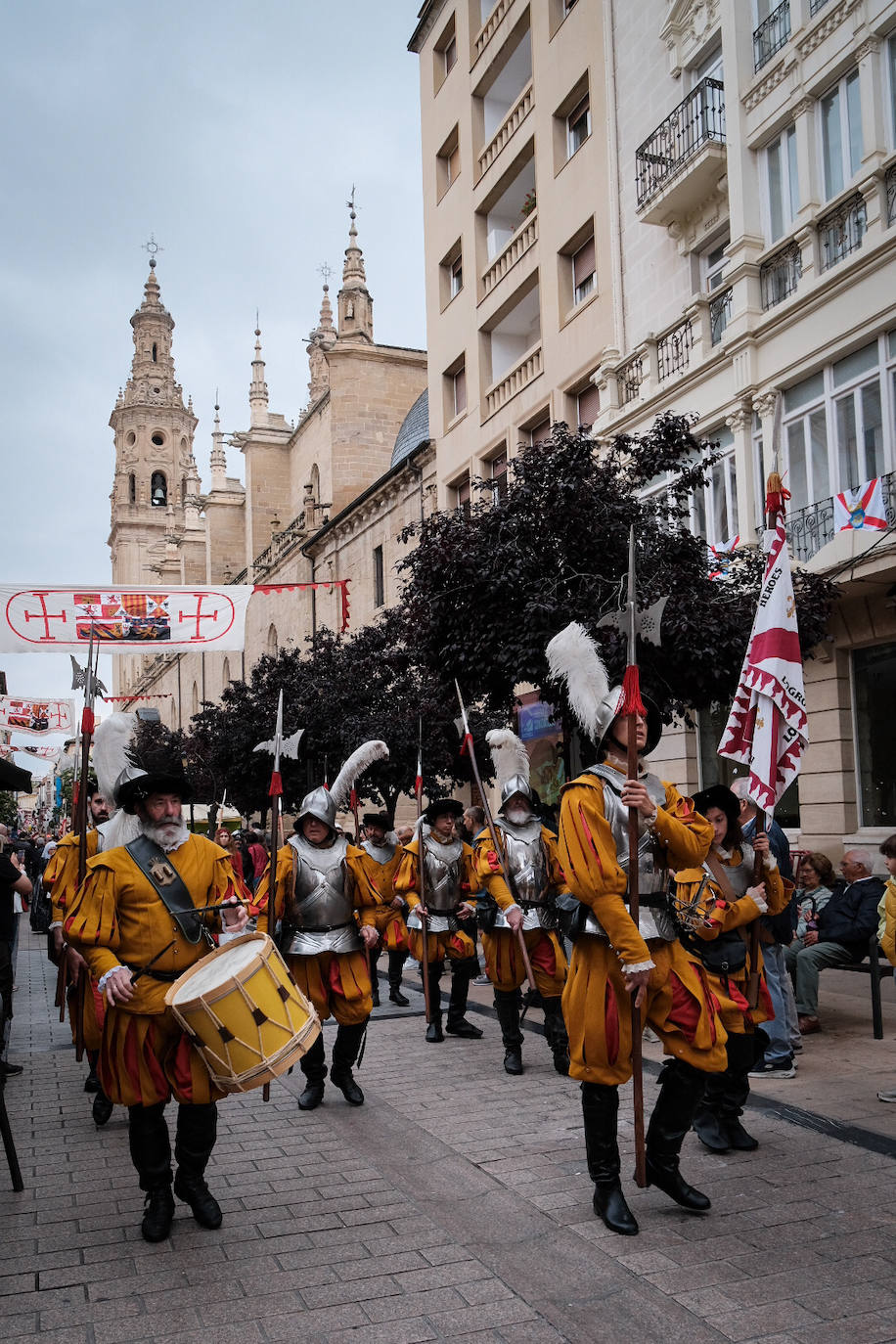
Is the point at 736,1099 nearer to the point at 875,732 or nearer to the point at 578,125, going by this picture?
the point at 875,732

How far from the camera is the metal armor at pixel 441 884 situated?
9.84 metres

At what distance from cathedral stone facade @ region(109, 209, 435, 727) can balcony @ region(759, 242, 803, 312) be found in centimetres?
906

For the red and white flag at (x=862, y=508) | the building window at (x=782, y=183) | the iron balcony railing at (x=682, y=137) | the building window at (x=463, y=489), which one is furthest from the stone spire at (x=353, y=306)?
the red and white flag at (x=862, y=508)

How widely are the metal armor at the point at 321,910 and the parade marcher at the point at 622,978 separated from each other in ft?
8.81

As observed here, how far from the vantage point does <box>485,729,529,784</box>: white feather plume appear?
8.88 meters

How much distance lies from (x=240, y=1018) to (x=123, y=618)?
9945mm

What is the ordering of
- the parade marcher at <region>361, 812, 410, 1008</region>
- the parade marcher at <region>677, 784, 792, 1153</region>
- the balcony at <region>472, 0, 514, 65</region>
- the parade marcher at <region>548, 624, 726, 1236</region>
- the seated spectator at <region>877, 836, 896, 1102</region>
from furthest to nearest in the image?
the balcony at <region>472, 0, 514, 65</region> → the parade marcher at <region>361, 812, 410, 1008</region> → the seated spectator at <region>877, 836, 896, 1102</region> → the parade marcher at <region>677, 784, 792, 1153</region> → the parade marcher at <region>548, 624, 726, 1236</region>

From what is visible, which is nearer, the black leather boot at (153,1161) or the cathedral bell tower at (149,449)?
the black leather boot at (153,1161)

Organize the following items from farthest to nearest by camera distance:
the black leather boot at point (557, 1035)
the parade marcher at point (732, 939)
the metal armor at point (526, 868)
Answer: the metal armor at point (526, 868)
the black leather boot at point (557, 1035)
the parade marcher at point (732, 939)

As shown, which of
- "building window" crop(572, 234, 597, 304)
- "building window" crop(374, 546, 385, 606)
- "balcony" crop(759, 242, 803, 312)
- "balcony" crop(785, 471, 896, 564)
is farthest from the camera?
"building window" crop(374, 546, 385, 606)

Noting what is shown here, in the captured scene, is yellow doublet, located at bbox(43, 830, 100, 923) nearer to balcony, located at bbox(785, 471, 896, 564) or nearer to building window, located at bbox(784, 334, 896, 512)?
balcony, located at bbox(785, 471, 896, 564)

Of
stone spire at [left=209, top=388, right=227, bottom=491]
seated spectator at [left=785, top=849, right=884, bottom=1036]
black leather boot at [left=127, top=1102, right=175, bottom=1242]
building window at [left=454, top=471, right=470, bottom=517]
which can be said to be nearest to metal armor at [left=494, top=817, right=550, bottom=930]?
seated spectator at [left=785, top=849, right=884, bottom=1036]

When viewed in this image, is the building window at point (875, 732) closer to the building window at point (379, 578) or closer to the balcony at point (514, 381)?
the balcony at point (514, 381)

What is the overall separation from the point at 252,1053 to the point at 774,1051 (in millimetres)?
4042
